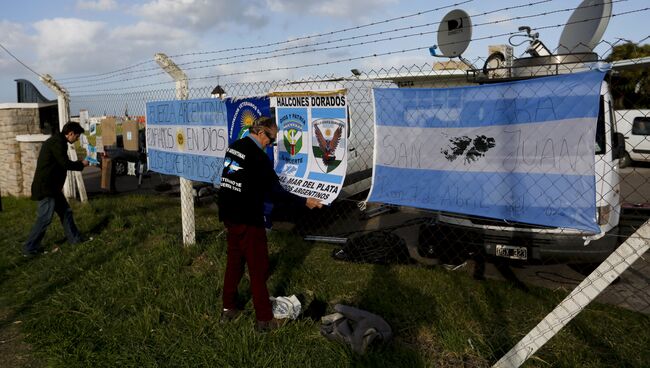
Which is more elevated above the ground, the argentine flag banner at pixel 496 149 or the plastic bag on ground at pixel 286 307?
the argentine flag banner at pixel 496 149

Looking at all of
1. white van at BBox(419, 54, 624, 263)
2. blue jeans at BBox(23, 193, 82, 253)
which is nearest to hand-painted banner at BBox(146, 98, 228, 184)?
blue jeans at BBox(23, 193, 82, 253)

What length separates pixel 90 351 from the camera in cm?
392

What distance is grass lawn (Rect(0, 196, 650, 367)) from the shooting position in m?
3.66

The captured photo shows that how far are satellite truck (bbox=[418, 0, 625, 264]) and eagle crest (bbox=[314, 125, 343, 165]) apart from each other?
4.56ft

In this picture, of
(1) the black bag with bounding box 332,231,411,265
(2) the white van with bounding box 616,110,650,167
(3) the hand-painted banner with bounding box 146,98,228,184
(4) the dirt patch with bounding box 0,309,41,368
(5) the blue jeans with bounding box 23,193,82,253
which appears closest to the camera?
(4) the dirt patch with bounding box 0,309,41,368

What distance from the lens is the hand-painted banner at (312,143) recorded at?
15.5 feet

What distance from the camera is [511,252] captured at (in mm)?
5188

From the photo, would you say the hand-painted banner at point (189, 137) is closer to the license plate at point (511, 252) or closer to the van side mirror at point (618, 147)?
the license plate at point (511, 252)

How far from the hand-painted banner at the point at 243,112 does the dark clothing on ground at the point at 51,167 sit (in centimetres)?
250

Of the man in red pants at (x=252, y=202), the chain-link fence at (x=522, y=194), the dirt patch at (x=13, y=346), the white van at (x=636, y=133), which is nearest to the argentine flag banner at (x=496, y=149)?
the chain-link fence at (x=522, y=194)

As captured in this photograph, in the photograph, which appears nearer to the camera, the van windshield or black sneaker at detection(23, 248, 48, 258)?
the van windshield

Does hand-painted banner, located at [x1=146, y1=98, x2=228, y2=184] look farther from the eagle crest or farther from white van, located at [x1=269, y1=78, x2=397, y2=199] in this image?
the eagle crest

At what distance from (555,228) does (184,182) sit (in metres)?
4.51

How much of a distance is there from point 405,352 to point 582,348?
4.24 ft
